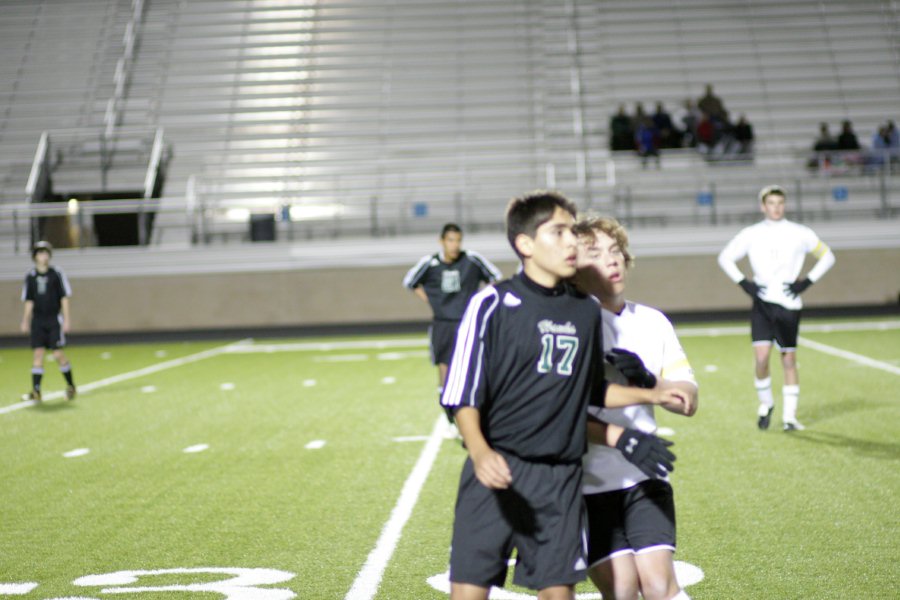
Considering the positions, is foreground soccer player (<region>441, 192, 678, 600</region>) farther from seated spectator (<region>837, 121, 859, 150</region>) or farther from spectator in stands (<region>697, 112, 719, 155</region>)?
seated spectator (<region>837, 121, 859, 150</region>)

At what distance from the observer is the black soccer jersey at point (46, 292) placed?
545 inches

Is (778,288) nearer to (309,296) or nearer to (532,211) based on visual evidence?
(532,211)

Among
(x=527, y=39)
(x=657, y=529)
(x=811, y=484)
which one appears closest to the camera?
(x=657, y=529)

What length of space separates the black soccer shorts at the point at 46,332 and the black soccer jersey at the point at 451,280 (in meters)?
5.33

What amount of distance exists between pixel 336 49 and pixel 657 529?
28536 millimetres

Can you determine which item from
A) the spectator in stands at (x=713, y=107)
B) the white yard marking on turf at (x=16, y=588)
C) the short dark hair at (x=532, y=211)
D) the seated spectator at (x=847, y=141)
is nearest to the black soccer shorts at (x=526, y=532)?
the short dark hair at (x=532, y=211)

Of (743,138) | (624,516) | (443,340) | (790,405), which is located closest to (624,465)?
(624,516)

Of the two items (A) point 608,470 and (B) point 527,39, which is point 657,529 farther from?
(B) point 527,39

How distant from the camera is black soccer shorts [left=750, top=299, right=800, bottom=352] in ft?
30.9

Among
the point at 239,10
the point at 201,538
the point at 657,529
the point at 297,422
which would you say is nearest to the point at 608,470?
the point at 657,529

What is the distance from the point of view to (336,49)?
3102cm

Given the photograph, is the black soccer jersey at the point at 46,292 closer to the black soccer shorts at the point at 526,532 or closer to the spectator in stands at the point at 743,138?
the black soccer shorts at the point at 526,532

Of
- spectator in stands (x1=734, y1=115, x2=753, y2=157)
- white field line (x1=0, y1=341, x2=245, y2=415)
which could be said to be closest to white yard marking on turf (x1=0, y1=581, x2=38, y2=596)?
white field line (x1=0, y1=341, x2=245, y2=415)

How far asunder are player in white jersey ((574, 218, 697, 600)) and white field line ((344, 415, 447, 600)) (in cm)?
159
